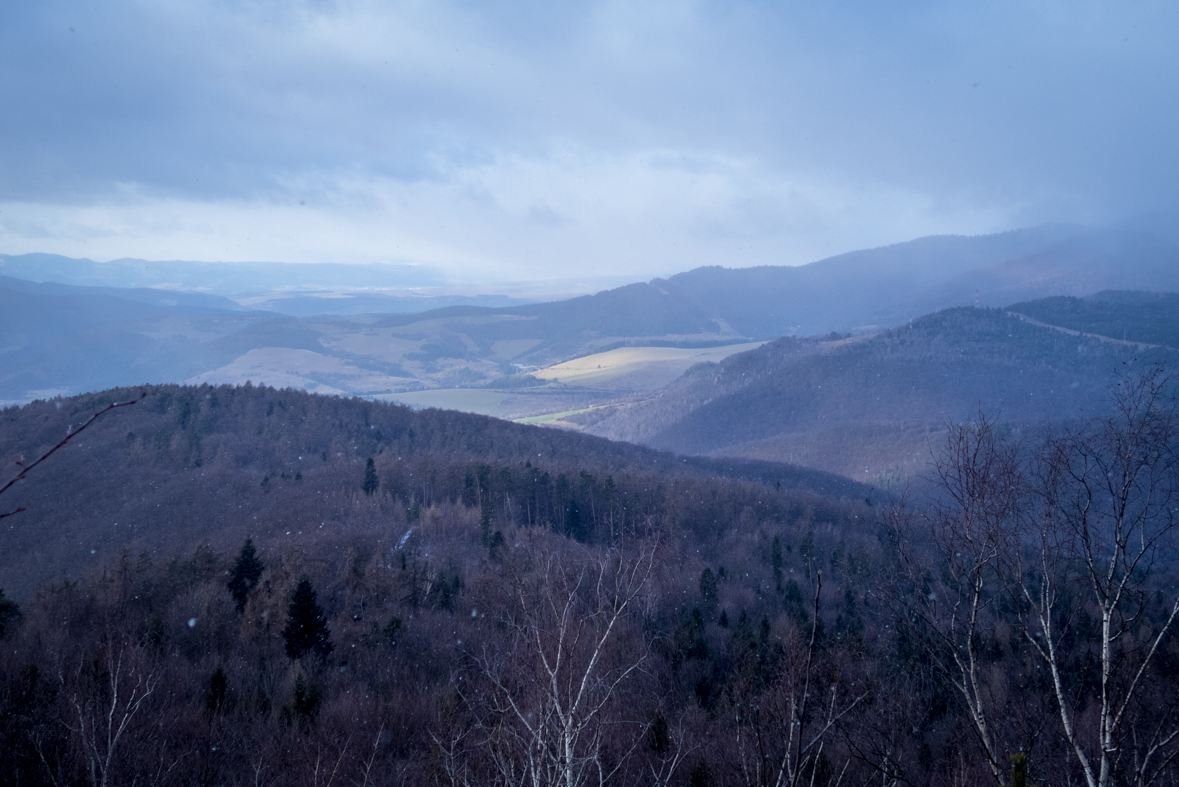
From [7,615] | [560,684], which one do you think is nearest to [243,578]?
[7,615]

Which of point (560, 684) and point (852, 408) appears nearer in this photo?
point (560, 684)

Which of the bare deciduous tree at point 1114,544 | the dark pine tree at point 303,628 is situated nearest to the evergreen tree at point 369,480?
the dark pine tree at point 303,628

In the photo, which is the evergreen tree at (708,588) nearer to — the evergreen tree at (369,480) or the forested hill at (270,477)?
the forested hill at (270,477)

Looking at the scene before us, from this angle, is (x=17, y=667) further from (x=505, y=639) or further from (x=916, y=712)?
(x=916, y=712)

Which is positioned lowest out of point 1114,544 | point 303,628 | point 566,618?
point 303,628

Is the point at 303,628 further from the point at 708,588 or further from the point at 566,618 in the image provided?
the point at 708,588

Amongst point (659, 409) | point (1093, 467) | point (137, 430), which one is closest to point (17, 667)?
point (1093, 467)
